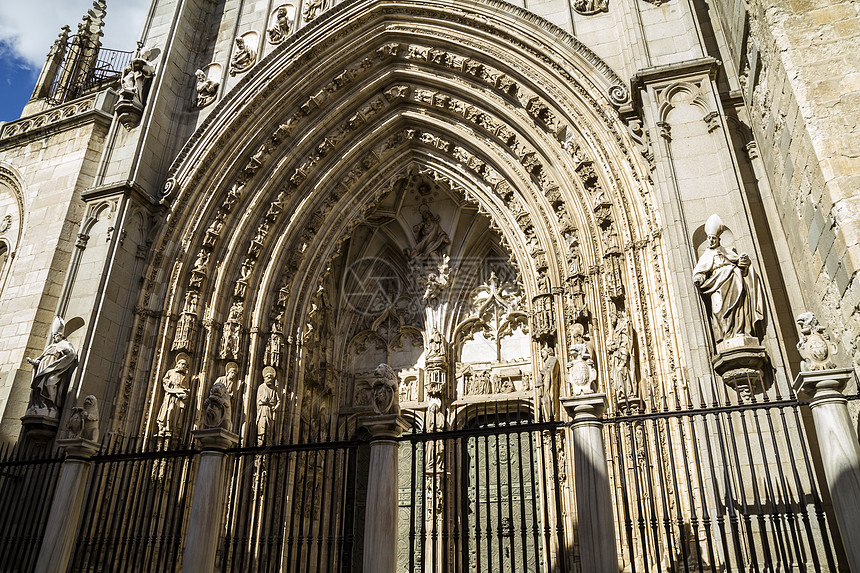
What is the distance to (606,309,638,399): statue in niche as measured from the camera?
27.2 ft

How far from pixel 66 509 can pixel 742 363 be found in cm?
717

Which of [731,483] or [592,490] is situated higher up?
[731,483]

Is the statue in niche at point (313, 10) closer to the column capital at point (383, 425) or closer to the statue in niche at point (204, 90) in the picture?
the statue in niche at point (204, 90)

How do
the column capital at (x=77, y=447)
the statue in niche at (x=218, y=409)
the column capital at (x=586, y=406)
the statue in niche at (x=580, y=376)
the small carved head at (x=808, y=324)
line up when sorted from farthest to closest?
1. the column capital at (x=77, y=447)
2. the statue in niche at (x=218, y=409)
3. the statue in niche at (x=580, y=376)
4. the column capital at (x=586, y=406)
5. the small carved head at (x=808, y=324)

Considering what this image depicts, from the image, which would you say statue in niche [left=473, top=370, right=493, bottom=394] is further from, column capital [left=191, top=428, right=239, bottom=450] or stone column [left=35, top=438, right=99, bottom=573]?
stone column [left=35, top=438, right=99, bottom=573]

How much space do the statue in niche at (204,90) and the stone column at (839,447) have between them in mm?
11008

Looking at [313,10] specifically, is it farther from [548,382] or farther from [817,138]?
[817,138]

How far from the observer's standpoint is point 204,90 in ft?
41.7

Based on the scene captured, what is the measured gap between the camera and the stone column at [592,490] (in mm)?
5266

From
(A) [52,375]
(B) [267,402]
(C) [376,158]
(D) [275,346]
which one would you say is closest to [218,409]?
(B) [267,402]

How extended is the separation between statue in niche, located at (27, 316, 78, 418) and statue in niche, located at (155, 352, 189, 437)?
134 cm

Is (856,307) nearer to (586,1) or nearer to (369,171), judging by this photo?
(586,1)

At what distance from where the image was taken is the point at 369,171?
1264 cm

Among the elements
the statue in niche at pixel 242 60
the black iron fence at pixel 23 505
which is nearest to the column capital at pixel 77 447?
the black iron fence at pixel 23 505
